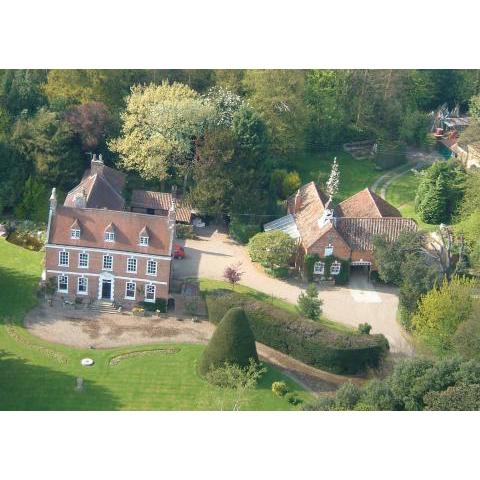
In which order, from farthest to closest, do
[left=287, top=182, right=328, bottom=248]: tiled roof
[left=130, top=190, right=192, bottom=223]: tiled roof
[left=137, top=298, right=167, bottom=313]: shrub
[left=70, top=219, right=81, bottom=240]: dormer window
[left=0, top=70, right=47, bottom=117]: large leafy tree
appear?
1. [left=0, top=70, right=47, bottom=117]: large leafy tree
2. [left=130, top=190, right=192, bottom=223]: tiled roof
3. [left=287, top=182, right=328, bottom=248]: tiled roof
4. [left=137, top=298, right=167, bottom=313]: shrub
5. [left=70, top=219, right=81, bottom=240]: dormer window

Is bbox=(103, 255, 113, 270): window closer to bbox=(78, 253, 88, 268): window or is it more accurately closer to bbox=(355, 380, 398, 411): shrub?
bbox=(78, 253, 88, 268): window

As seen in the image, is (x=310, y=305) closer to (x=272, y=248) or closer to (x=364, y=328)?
(x=364, y=328)

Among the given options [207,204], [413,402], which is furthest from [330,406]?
[207,204]

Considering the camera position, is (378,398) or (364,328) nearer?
(378,398)

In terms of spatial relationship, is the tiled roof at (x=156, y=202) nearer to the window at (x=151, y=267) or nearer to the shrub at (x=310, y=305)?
the window at (x=151, y=267)

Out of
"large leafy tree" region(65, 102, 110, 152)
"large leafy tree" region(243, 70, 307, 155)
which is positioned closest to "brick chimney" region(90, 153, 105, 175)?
"large leafy tree" region(65, 102, 110, 152)

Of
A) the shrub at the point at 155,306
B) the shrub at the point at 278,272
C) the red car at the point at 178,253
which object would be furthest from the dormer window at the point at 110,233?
the shrub at the point at 278,272

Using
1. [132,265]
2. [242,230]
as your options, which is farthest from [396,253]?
[132,265]
